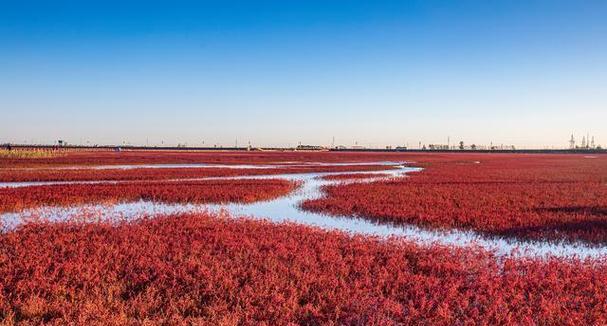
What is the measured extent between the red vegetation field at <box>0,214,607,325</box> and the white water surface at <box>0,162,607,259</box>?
1.66 meters

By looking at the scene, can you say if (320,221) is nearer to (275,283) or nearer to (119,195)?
(275,283)

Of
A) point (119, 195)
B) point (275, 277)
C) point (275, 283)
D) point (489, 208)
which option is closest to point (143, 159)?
point (119, 195)

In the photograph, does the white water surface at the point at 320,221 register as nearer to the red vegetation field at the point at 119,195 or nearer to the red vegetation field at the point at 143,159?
the red vegetation field at the point at 119,195

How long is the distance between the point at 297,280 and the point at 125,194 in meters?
17.5

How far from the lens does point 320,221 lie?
17531 mm

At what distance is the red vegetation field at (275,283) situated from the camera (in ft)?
23.6

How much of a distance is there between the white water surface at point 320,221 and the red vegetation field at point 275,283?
1656 mm

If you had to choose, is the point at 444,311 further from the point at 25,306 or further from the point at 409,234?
the point at 409,234

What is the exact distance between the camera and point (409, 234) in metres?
14.9

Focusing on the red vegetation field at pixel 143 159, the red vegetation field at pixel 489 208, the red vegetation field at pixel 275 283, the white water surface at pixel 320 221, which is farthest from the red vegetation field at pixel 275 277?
the red vegetation field at pixel 143 159

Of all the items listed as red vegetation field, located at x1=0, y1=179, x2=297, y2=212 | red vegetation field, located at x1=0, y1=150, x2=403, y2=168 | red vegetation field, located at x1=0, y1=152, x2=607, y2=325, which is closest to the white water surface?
red vegetation field, located at x1=0, y1=152, x2=607, y2=325

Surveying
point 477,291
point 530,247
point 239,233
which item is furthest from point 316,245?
point 530,247

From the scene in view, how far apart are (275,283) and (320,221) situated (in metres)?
8.92

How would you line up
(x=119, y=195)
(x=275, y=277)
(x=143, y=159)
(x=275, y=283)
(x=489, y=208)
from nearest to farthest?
(x=275, y=283) < (x=275, y=277) < (x=489, y=208) < (x=119, y=195) < (x=143, y=159)
